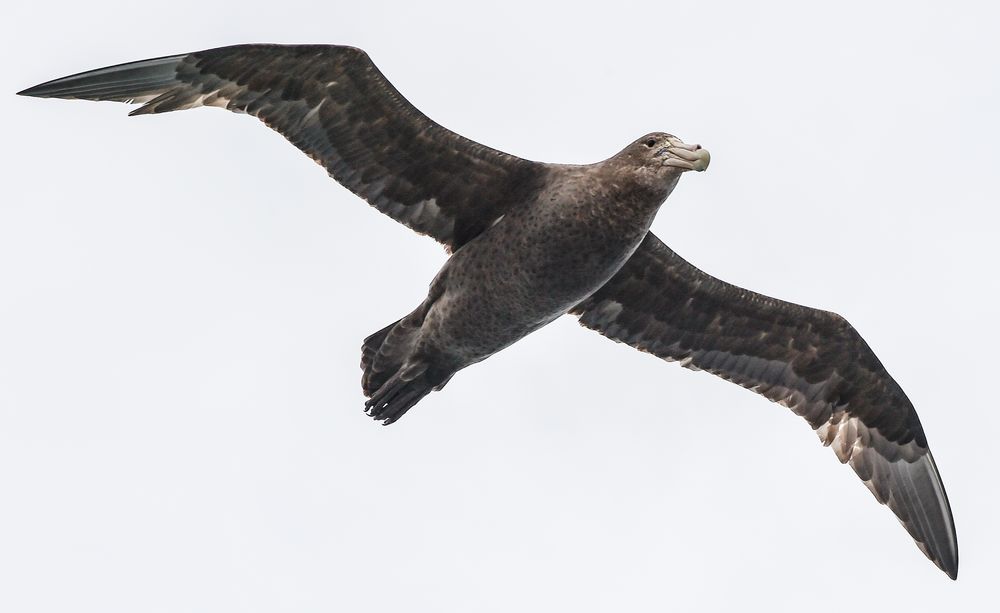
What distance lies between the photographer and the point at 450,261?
1533cm

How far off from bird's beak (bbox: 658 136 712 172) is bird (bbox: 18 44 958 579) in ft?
0.04

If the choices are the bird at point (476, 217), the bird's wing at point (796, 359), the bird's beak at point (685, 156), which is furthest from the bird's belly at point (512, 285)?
the bird's wing at point (796, 359)

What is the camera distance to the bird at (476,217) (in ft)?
47.3

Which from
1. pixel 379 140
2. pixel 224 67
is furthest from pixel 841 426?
pixel 224 67

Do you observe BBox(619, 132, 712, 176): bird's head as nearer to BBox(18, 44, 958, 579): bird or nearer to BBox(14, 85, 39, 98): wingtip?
BBox(18, 44, 958, 579): bird

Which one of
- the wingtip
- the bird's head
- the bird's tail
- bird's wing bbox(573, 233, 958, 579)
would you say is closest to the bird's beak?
the bird's head

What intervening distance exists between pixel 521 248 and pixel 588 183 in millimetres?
823

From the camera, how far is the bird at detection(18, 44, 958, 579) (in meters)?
14.4

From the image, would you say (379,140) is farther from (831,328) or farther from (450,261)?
(831,328)

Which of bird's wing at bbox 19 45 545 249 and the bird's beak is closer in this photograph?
the bird's beak

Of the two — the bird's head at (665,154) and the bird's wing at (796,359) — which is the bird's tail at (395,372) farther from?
the bird's head at (665,154)

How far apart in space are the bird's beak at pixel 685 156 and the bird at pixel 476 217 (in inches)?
0.5

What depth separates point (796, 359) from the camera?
17.1m

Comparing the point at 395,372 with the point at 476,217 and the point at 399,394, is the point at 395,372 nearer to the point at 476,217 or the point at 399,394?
the point at 399,394
